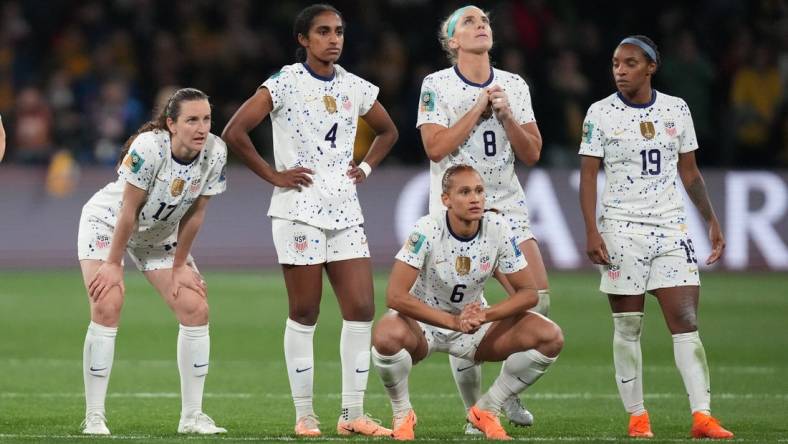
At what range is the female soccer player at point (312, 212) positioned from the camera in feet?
26.2

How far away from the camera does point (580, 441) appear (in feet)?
24.2

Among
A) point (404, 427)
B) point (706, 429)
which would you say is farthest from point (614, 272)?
point (404, 427)

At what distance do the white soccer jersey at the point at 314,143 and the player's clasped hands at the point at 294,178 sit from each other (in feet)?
0.13

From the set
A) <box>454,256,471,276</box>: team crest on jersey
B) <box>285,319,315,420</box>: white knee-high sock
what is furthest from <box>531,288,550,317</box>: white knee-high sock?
<box>285,319,315,420</box>: white knee-high sock

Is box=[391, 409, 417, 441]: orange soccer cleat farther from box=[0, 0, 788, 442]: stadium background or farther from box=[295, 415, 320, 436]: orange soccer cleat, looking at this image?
box=[0, 0, 788, 442]: stadium background

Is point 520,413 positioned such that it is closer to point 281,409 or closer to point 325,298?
point 281,409

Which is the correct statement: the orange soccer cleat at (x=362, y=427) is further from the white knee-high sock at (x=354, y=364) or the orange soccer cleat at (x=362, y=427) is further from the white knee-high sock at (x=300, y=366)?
the white knee-high sock at (x=300, y=366)

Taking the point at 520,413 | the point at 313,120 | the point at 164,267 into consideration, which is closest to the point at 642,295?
the point at 520,413

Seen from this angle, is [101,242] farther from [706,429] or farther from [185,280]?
[706,429]

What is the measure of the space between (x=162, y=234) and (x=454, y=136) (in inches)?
71.6

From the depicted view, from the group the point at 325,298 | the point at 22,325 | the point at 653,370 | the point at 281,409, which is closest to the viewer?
the point at 281,409

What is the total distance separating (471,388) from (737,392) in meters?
2.58

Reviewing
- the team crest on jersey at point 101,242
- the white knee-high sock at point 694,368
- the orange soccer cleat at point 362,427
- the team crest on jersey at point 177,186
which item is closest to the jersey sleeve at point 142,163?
the team crest on jersey at point 177,186

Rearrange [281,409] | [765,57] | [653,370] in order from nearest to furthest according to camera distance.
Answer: [281,409], [653,370], [765,57]
